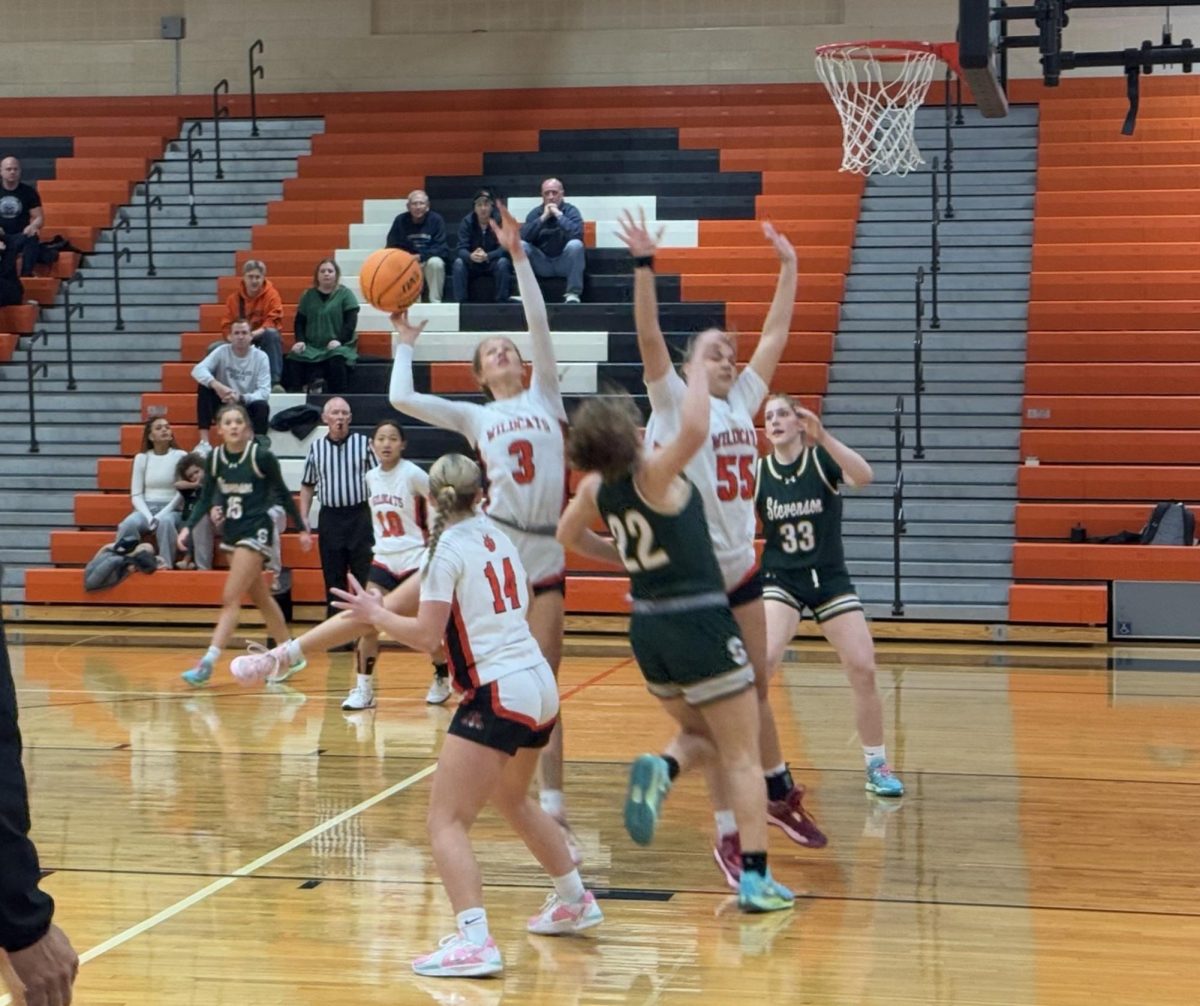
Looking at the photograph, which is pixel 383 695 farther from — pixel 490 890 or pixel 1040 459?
pixel 1040 459

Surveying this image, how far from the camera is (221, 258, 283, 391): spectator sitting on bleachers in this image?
14.6 meters

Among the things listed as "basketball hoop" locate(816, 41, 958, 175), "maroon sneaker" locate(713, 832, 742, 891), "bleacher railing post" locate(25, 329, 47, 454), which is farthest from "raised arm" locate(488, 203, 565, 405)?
"bleacher railing post" locate(25, 329, 47, 454)

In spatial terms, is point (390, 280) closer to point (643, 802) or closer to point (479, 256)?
point (479, 256)

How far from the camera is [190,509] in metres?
13.3

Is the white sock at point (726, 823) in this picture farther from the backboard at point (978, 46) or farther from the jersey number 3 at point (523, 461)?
the backboard at point (978, 46)

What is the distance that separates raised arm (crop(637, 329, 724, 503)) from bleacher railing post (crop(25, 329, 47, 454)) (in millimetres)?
10589

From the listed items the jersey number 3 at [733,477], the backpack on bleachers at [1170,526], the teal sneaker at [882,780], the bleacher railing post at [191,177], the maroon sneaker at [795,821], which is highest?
the bleacher railing post at [191,177]

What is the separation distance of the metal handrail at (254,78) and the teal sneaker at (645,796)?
47.2 ft

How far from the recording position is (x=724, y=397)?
19.9ft

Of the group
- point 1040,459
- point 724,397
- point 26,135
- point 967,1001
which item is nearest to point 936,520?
point 1040,459

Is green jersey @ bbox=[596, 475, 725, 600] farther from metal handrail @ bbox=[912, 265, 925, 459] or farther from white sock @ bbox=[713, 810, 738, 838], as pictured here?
metal handrail @ bbox=[912, 265, 925, 459]

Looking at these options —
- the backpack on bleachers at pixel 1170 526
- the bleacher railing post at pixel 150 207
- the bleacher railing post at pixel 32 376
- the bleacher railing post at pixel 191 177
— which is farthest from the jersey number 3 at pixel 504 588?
the bleacher railing post at pixel 191 177

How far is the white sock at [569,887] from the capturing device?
5203 millimetres

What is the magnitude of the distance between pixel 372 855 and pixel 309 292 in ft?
30.0
